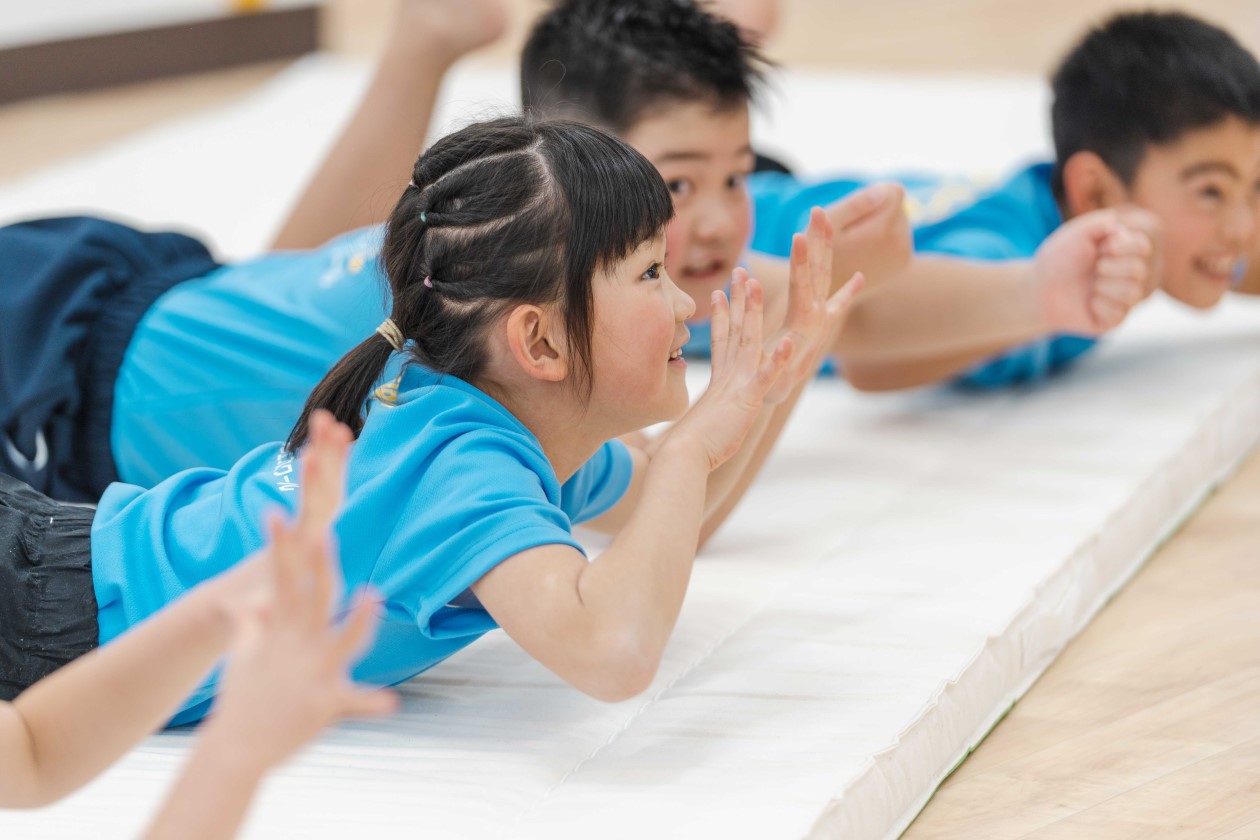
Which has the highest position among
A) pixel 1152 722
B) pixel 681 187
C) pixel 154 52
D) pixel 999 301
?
pixel 681 187

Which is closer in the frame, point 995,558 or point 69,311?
point 995,558

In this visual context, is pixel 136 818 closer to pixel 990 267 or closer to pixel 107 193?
pixel 990 267

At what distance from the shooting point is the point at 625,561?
2.77ft

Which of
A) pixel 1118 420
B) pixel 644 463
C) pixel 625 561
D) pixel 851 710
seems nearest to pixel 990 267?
pixel 1118 420

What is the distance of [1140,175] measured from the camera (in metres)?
1.59

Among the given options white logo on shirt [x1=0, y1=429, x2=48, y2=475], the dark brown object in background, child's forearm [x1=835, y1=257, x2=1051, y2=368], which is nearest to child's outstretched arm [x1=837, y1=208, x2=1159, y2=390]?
child's forearm [x1=835, y1=257, x2=1051, y2=368]

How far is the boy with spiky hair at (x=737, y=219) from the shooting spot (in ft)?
4.34

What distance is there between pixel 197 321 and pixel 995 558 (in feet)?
2.11

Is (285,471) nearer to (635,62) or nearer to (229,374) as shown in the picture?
(229,374)

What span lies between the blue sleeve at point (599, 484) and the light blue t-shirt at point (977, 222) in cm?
54

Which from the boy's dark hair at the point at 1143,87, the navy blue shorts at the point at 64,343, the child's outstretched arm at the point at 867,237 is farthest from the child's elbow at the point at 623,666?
the boy's dark hair at the point at 1143,87

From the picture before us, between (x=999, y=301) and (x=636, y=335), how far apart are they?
619mm

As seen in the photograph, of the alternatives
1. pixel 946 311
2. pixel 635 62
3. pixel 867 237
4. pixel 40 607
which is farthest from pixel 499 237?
pixel 946 311

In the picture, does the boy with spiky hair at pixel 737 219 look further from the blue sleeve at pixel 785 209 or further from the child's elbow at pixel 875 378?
the blue sleeve at pixel 785 209
